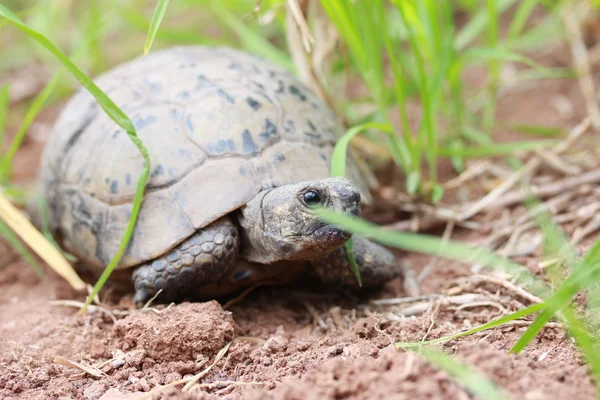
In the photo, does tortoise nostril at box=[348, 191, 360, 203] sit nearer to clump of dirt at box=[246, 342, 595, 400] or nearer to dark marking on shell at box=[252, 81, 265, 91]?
clump of dirt at box=[246, 342, 595, 400]

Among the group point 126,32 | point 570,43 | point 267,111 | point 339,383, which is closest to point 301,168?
point 267,111

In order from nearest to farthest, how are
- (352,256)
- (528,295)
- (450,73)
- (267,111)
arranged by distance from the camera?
(528,295), (352,256), (267,111), (450,73)

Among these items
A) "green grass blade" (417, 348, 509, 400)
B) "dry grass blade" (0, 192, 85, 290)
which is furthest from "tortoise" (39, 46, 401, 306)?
"green grass blade" (417, 348, 509, 400)

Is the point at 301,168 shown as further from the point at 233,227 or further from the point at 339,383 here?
the point at 339,383

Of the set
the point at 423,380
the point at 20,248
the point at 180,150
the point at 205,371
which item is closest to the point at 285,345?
the point at 205,371

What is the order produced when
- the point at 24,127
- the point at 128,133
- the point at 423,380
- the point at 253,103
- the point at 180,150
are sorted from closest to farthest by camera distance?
the point at 423,380
the point at 128,133
the point at 180,150
the point at 253,103
the point at 24,127

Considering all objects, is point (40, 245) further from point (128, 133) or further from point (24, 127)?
point (128, 133)

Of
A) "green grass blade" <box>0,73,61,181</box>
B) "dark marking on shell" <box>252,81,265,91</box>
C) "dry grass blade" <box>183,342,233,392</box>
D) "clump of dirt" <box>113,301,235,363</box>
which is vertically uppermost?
"green grass blade" <box>0,73,61,181</box>
